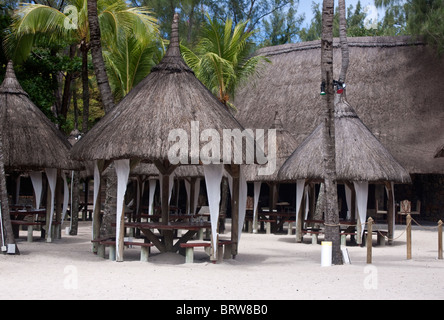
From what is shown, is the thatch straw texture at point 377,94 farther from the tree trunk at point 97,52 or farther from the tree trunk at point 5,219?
the tree trunk at point 5,219

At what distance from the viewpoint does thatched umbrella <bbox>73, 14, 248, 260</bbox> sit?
37.3 ft

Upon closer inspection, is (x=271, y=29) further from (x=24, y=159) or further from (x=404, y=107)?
(x=24, y=159)

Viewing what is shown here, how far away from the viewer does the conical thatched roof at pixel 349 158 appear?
53.8 ft

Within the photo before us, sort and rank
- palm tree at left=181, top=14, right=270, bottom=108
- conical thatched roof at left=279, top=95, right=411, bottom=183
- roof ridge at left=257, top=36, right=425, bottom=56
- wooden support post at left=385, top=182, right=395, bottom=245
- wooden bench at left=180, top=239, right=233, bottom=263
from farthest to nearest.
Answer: roof ridge at left=257, top=36, right=425, bottom=56
palm tree at left=181, top=14, right=270, bottom=108
wooden support post at left=385, top=182, right=395, bottom=245
conical thatched roof at left=279, top=95, right=411, bottom=183
wooden bench at left=180, top=239, right=233, bottom=263

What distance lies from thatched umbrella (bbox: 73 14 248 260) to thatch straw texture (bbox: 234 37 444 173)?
1268 cm

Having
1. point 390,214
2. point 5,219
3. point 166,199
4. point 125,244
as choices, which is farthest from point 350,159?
point 5,219

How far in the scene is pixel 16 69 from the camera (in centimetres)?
2053

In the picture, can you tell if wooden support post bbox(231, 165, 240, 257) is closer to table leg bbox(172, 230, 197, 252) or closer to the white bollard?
table leg bbox(172, 230, 197, 252)

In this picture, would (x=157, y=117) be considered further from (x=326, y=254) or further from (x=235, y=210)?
(x=326, y=254)

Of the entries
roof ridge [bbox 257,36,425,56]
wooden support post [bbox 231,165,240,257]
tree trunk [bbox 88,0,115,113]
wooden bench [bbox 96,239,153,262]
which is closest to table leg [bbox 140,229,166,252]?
wooden bench [bbox 96,239,153,262]

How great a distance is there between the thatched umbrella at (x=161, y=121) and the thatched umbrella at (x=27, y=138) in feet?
9.49

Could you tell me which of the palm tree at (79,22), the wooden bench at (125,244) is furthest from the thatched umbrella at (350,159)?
the wooden bench at (125,244)
